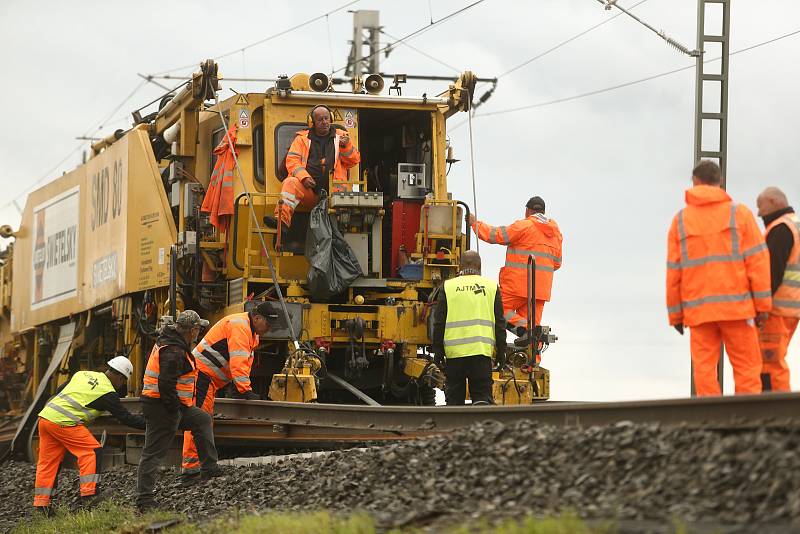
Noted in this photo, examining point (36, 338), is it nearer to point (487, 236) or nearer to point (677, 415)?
point (487, 236)

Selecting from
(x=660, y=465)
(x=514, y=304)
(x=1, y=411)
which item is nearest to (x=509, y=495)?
(x=660, y=465)

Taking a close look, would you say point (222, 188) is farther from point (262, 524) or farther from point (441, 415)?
point (262, 524)

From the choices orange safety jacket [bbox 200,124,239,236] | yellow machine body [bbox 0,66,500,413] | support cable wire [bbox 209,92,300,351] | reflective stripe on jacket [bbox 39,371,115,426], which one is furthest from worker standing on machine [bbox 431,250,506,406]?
orange safety jacket [bbox 200,124,239,236]

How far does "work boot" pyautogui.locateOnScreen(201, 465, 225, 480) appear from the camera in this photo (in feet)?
34.8

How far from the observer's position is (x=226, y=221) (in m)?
13.5

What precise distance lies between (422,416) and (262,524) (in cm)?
214

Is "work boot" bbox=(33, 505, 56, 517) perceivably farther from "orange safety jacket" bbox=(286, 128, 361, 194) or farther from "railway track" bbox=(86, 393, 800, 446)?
"orange safety jacket" bbox=(286, 128, 361, 194)

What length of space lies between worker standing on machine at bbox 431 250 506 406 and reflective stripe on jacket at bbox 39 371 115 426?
119 inches

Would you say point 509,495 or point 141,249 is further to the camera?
point 141,249

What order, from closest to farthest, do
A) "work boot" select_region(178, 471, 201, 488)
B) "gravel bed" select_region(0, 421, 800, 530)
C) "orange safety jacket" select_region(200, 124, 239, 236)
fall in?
"gravel bed" select_region(0, 421, 800, 530) → "work boot" select_region(178, 471, 201, 488) → "orange safety jacket" select_region(200, 124, 239, 236)

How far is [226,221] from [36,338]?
7.81m

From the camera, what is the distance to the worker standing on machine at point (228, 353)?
1124cm

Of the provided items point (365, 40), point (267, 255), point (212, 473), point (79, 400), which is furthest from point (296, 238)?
point (365, 40)

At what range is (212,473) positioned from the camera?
1059 cm
